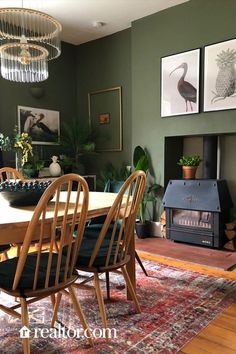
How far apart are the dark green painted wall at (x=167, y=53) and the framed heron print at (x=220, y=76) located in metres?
0.09

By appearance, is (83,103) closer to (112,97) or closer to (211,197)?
(112,97)

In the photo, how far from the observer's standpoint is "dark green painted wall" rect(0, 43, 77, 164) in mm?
4215

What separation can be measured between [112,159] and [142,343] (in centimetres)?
330

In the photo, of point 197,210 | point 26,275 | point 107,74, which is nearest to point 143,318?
point 26,275

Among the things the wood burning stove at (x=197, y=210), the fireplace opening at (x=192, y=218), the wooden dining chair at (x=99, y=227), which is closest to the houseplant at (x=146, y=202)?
the wood burning stove at (x=197, y=210)

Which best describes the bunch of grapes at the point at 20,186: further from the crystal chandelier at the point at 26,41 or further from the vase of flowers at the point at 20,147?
the vase of flowers at the point at 20,147

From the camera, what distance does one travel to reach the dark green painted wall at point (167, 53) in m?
3.38

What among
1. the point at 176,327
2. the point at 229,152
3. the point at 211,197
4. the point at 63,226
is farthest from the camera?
the point at 229,152

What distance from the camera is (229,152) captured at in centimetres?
372

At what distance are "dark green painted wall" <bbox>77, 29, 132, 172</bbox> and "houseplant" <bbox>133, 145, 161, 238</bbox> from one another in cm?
54

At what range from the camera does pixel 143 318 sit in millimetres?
1950

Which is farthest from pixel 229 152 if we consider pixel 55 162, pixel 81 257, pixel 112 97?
pixel 81 257

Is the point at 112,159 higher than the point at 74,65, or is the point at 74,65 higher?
the point at 74,65

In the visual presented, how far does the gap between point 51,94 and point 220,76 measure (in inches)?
102
